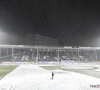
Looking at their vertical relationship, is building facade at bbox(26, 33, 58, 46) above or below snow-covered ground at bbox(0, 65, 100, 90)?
above

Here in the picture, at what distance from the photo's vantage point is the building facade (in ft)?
206

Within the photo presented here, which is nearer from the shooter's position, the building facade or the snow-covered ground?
the snow-covered ground

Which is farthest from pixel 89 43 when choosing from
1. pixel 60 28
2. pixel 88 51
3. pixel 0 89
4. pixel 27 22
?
pixel 0 89

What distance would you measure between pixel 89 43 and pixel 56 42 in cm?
1173

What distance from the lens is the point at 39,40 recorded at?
66562 mm

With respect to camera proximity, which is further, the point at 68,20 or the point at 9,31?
the point at 9,31

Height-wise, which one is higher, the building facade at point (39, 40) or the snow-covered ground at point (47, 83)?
the building facade at point (39, 40)

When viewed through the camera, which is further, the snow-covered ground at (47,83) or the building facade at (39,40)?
the building facade at (39,40)

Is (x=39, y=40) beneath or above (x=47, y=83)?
above

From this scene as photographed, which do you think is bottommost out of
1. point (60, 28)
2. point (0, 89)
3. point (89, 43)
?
point (0, 89)

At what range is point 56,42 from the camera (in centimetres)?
6575

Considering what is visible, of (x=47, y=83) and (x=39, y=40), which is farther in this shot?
(x=39, y=40)

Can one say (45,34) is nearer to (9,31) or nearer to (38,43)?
(38,43)

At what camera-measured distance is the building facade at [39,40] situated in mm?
62856
